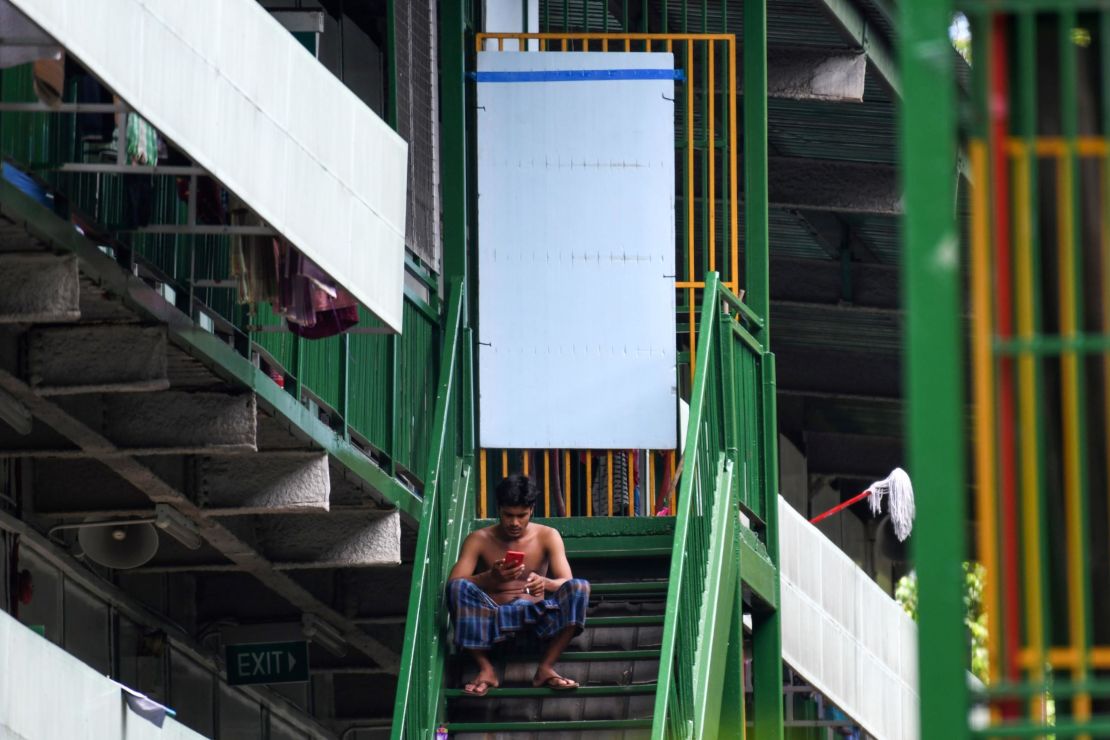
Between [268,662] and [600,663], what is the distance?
12.8 feet

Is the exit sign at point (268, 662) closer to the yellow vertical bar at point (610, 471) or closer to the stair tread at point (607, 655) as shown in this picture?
the yellow vertical bar at point (610, 471)

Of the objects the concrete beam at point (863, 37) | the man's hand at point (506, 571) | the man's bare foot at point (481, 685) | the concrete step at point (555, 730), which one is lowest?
the concrete step at point (555, 730)

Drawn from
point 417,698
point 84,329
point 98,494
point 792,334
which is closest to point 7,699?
point 84,329

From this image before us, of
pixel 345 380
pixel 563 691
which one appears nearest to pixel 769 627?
pixel 563 691

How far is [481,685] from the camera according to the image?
13359mm

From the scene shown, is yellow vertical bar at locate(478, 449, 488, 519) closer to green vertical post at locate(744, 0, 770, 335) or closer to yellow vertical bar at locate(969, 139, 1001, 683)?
green vertical post at locate(744, 0, 770, 335)

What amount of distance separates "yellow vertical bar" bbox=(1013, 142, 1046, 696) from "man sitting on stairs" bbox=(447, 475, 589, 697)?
7.79 metres

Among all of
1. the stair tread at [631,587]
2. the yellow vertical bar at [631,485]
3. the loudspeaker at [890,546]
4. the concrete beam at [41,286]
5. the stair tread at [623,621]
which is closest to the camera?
the concrete beam at [41,286]

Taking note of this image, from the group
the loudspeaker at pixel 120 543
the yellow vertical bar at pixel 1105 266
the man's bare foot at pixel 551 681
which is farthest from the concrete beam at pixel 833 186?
the yellow vertical bar at pixel 1105 266

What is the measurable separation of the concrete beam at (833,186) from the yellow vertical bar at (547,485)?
718 cm

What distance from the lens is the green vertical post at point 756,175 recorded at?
1559 centimetres

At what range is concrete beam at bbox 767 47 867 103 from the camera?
2003cm

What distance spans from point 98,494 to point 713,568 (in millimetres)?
3477

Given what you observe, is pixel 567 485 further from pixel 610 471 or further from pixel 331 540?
pixel 331 540
